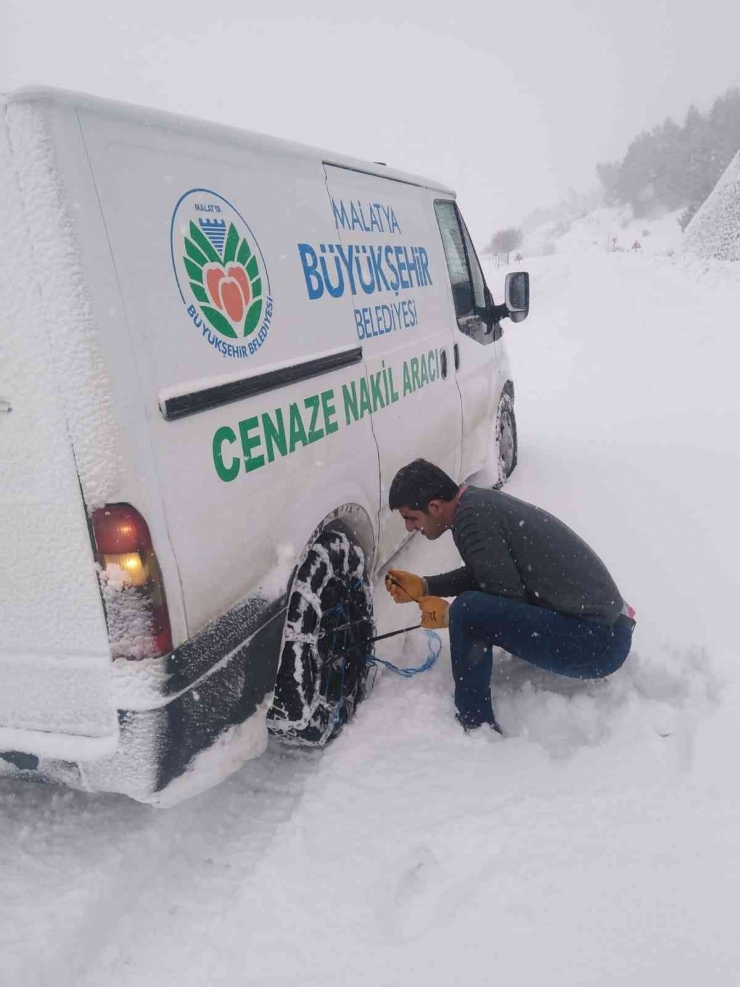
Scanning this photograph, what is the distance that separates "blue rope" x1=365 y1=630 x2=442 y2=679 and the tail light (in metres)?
1.31

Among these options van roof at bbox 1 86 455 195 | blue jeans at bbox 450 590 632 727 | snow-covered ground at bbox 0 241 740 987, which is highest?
van roof at bbox 1 86 455 195

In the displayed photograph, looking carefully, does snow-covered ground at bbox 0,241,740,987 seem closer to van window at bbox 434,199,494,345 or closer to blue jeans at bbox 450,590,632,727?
blue jeans at bbox 450,590,632,727

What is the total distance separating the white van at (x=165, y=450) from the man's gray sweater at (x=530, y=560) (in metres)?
0.51

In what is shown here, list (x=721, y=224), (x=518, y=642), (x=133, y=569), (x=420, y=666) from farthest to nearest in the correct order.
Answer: (x=721, y=224) < (x=420, y=666) < (x=518, y=642) < (x=133, y=569)

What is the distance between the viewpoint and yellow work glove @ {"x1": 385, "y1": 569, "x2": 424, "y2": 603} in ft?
9.64

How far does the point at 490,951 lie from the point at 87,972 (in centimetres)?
110

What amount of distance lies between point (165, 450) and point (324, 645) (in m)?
1.12

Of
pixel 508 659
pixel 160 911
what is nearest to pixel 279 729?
pixel 160 911

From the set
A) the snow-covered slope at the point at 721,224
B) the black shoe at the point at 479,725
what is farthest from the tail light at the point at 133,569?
the snow-covered slope at the point at 721,224

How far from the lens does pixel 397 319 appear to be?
3.35 m

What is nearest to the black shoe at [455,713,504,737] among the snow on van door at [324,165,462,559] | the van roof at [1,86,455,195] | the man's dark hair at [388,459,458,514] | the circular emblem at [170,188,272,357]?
the man's dark hair at [388,459,458,514]

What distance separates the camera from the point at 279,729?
2.46m

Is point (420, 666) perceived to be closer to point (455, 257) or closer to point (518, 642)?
point (518, 642)

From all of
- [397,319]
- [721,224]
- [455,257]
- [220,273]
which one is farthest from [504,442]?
[721,224]
